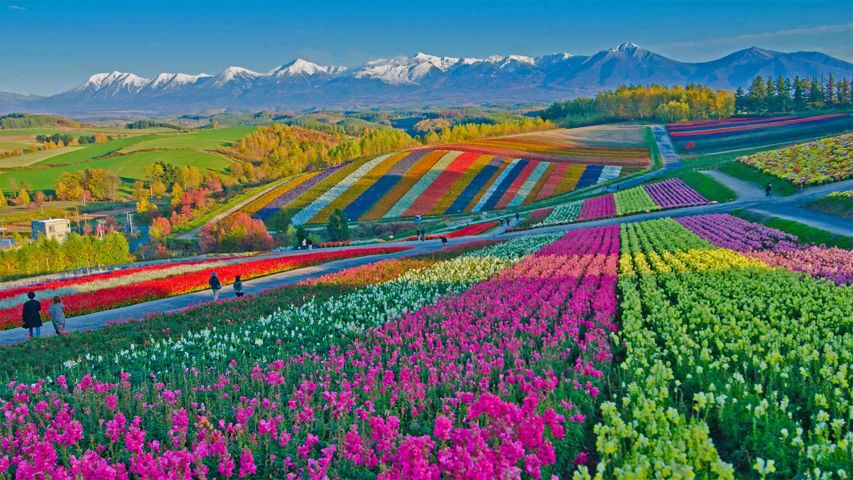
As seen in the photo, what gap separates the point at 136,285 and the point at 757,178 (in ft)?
181

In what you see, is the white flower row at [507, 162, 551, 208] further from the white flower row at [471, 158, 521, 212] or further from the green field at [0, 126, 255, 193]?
the green field at [0, 126, 255, 193]

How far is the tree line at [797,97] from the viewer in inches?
5202

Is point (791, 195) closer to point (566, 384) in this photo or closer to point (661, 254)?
point (661, 254)

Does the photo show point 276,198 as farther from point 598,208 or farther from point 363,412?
point 363,412

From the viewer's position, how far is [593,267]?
71.5 ft

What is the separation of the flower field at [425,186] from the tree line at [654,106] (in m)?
50.2

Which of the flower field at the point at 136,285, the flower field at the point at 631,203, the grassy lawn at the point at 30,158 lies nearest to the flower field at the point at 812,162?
the flower field at the point at 631,203

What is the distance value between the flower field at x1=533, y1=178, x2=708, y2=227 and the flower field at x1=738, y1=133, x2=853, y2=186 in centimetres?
729

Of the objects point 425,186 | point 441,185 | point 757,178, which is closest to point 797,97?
point 757,178

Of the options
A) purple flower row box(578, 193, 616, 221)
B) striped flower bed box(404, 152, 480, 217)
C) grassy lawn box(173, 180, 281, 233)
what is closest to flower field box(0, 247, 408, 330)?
purple flower row box(578, 193, 616, 221)

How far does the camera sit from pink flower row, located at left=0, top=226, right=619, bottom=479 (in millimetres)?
6758

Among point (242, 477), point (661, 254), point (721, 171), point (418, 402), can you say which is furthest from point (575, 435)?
point (721, 171)

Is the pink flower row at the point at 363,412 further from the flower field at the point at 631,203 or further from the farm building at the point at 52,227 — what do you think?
the farm building at the point at 52,227

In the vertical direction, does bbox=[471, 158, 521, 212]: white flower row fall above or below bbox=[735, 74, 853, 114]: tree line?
below
